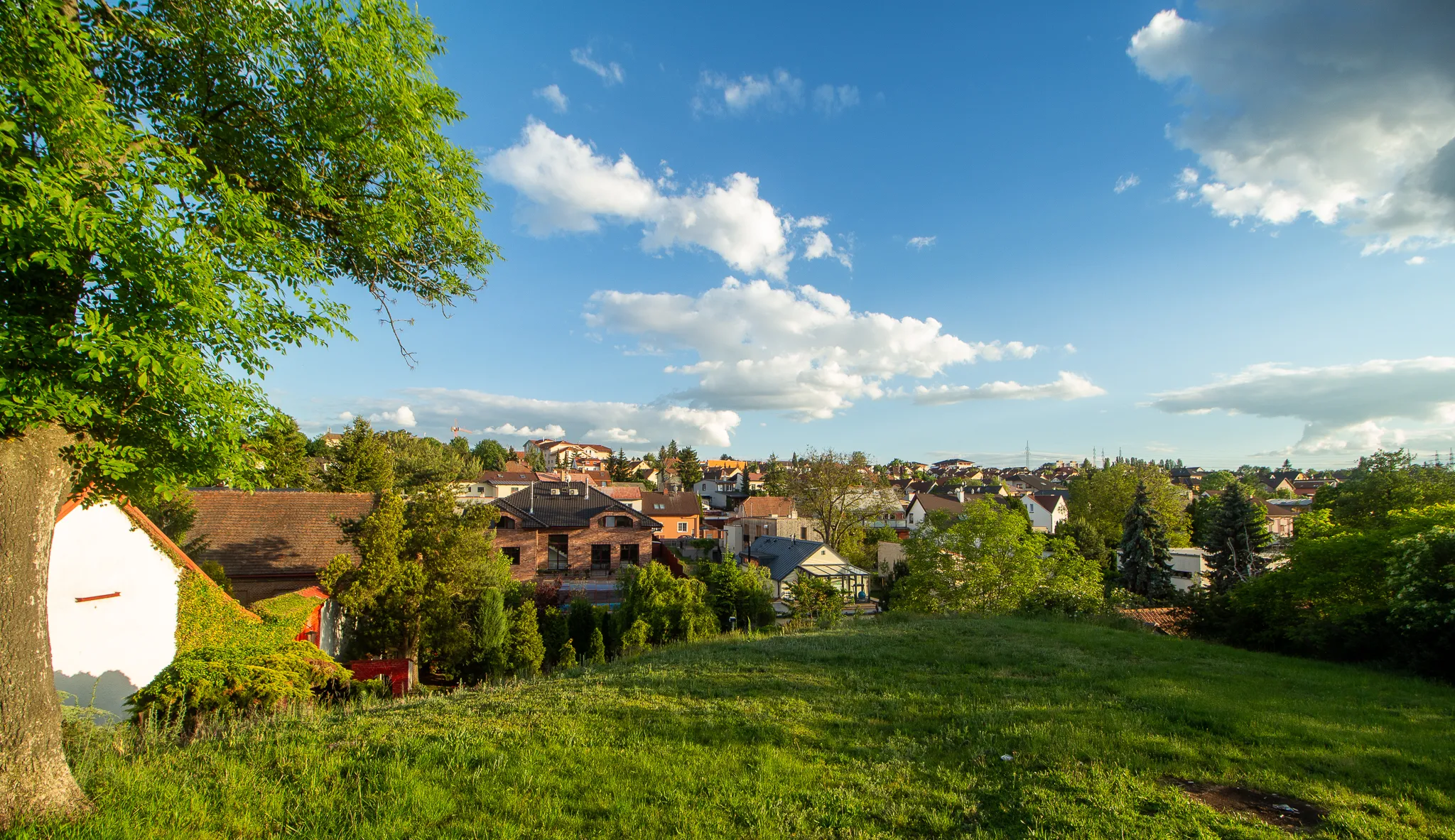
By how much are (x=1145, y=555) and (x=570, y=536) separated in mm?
36611

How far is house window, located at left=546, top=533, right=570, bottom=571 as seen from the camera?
31859 mm

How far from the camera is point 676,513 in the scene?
49.5m

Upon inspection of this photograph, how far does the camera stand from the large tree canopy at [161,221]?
3.55 meters

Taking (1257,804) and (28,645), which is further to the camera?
(1257,804)

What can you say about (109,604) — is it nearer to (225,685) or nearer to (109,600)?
(109,600)

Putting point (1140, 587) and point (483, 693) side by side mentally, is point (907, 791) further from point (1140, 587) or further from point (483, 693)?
point (1140, 587)

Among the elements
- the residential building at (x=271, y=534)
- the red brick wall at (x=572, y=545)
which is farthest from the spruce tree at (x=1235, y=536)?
the residential building at (x=271, y=534)

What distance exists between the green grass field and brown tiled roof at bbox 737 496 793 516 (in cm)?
4634

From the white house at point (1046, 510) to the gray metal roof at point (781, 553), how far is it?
121 ft

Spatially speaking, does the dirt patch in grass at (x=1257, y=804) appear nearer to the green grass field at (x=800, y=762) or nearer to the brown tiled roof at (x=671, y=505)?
the green grass field at (x=800, y=762)

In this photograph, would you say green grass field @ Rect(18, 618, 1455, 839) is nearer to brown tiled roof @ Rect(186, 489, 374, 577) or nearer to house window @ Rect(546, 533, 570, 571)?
brown tiled roof @ Rect(186, 489, 374, 577)

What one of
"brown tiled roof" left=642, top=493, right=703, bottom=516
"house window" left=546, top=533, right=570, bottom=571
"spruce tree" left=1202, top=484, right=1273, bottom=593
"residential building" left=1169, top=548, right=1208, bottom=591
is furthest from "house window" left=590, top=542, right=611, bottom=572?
"residential building" left=1169, top=548, right=1208, bottom=591

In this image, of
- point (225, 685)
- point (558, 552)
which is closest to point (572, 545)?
point (558, 552)

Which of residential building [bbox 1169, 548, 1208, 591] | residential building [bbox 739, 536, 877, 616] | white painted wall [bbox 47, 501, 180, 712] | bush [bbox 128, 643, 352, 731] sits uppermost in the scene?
white painted wall [bbox 47, 501, 180, 712]
